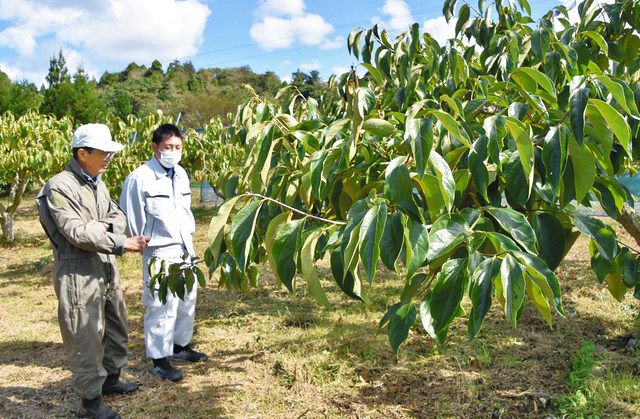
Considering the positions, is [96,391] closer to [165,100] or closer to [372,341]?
[372,341]

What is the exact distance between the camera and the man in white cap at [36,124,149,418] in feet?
8.27

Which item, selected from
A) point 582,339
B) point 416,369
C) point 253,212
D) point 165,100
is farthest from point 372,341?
point 165,100

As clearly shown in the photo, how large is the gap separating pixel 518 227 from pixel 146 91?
37.0 m

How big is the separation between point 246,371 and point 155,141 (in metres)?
1.49

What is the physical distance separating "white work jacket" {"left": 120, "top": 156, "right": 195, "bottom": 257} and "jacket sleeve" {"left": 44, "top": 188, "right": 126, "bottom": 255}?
0.58 meters

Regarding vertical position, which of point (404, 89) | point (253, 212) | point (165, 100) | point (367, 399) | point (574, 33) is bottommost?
point (367, 399)

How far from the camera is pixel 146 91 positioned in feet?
116

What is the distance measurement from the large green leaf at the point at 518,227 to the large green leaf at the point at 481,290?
140 millimetres

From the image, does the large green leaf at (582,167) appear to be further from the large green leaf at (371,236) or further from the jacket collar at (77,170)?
the jacket collar at (77,170)

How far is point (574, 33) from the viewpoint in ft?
6.33

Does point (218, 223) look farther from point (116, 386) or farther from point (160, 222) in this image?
point (116, 386)

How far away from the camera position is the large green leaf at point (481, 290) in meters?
0.88

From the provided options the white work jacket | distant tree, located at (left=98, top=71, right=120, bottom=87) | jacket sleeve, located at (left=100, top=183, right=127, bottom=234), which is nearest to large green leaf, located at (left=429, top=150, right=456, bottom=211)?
jacket sleeve, located at (left=100, top=183, right=127, bottom=234)

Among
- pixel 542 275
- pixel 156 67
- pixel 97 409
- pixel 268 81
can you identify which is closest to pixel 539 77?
pixel 542 275
